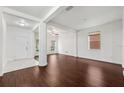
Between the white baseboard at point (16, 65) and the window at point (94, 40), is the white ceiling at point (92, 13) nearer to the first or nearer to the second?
the window at point (94, 40)

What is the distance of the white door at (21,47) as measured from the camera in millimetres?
6094

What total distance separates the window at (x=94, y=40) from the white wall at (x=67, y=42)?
1618mm

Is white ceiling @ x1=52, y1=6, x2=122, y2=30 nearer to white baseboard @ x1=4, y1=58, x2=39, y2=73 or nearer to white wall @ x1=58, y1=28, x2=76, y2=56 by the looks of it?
white baseboard @ x1=4, y1=58, x2=39, y2=73

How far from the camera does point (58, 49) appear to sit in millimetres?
10547

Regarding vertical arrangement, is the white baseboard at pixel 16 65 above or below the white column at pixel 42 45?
below

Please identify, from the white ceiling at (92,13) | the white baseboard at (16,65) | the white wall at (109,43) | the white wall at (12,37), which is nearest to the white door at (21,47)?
the white wall at (12,37)

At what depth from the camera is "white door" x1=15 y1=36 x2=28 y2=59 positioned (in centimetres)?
609

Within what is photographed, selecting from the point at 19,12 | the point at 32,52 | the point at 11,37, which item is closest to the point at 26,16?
the point at 19,12

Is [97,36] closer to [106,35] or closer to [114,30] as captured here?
[106,35]

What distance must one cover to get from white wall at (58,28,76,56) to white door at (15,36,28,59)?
11.3 feet

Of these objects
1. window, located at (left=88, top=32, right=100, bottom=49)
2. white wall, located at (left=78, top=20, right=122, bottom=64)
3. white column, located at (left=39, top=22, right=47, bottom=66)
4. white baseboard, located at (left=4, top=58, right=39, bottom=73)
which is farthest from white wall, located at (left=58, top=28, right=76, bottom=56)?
white baseboard, located at (left=4, top=58, right=39, bottom=73)

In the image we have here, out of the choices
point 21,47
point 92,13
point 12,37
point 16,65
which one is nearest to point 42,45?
point 16,65

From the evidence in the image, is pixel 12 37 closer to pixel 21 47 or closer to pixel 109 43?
pixel 21 47

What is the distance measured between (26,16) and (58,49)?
7.39 meters
